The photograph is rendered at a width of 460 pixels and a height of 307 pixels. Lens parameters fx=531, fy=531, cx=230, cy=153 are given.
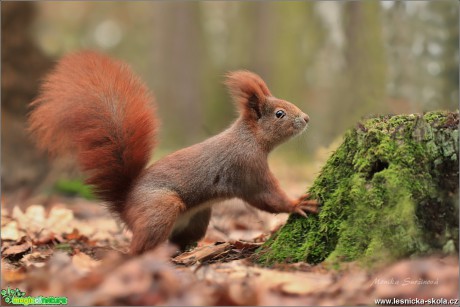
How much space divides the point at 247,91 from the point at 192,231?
4.20 ft

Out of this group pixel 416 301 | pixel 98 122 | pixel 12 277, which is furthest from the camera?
pixel 98 122

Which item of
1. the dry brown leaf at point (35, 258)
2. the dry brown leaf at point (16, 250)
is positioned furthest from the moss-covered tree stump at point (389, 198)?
the dry brown leaf at point (16, 250)

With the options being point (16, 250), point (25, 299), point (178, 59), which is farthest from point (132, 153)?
point (178, 59)

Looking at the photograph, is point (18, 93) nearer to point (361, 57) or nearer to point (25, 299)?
point (25, 299)

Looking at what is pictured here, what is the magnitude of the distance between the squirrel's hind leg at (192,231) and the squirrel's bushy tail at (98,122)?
66 centimetres

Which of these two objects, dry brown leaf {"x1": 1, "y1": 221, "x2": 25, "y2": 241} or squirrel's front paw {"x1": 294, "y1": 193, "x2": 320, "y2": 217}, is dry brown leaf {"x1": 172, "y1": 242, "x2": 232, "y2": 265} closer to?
squirrel's front paw {"x1": 294, "y1": 193, "x2": 320, "y2": 217}

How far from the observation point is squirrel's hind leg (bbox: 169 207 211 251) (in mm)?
4523

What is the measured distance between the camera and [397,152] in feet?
10.4

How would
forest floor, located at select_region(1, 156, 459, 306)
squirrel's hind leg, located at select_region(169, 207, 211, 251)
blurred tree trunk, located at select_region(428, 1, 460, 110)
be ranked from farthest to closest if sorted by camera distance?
blurred tree trunk, located at select_region(428, 1, 460, 110), squirrel's hind leg, located at select_region(169, 207, 211, 251), forest floor, located at select_region(1, 156, 459, 306)

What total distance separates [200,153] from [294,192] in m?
3.40

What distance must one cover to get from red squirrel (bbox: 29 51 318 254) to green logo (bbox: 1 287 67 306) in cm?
104

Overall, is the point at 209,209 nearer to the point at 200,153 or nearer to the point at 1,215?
the point at 200,153

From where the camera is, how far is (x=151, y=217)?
147 inches

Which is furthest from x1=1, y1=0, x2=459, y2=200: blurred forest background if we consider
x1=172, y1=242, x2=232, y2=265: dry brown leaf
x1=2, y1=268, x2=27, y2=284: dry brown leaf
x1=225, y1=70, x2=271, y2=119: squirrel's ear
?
x1=2, y1=268, x2=27, y2=284: dry brown leaf
